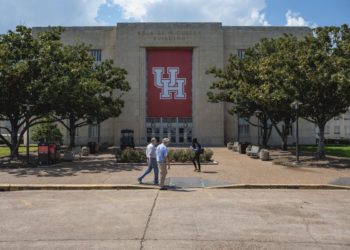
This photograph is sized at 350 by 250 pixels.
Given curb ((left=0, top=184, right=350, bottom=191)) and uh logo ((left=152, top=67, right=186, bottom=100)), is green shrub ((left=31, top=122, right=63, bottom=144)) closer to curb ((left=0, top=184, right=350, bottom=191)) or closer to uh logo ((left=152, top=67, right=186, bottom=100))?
uh logo ((left=152, top=67, right=186, bottom=100))

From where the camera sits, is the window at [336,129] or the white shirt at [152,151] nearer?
the white shirt at [152,151]

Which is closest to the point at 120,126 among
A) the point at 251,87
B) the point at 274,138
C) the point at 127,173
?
the point at 274,138

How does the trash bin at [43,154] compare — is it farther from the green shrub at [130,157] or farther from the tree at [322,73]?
the tree at [322,73]

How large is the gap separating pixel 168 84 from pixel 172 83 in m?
0.53

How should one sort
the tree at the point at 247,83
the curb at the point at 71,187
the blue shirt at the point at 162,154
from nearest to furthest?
the blue shirt at the point at 162,154
the curb at the point at 71,187
the tree at the point at 247,83

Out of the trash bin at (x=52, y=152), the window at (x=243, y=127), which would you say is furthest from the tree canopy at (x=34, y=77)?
the window at (x=243, y=127)

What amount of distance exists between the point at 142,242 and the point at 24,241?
6.69 feet

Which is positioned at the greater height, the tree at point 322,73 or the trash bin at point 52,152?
the tree at point 322,73

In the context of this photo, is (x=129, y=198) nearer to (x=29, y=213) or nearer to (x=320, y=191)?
(x=29, y=213)

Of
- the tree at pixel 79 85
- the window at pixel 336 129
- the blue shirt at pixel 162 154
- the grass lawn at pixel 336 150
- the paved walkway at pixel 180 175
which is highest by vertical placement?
the tree at pixel 79 85

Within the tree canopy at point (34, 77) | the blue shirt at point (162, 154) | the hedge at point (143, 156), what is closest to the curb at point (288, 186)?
the blue shirt at point (162, 154)

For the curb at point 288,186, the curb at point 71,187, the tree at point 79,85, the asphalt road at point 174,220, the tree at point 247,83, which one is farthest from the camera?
the tree at point 247,83

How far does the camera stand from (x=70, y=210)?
10.7 meters

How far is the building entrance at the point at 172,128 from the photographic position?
55844mm
